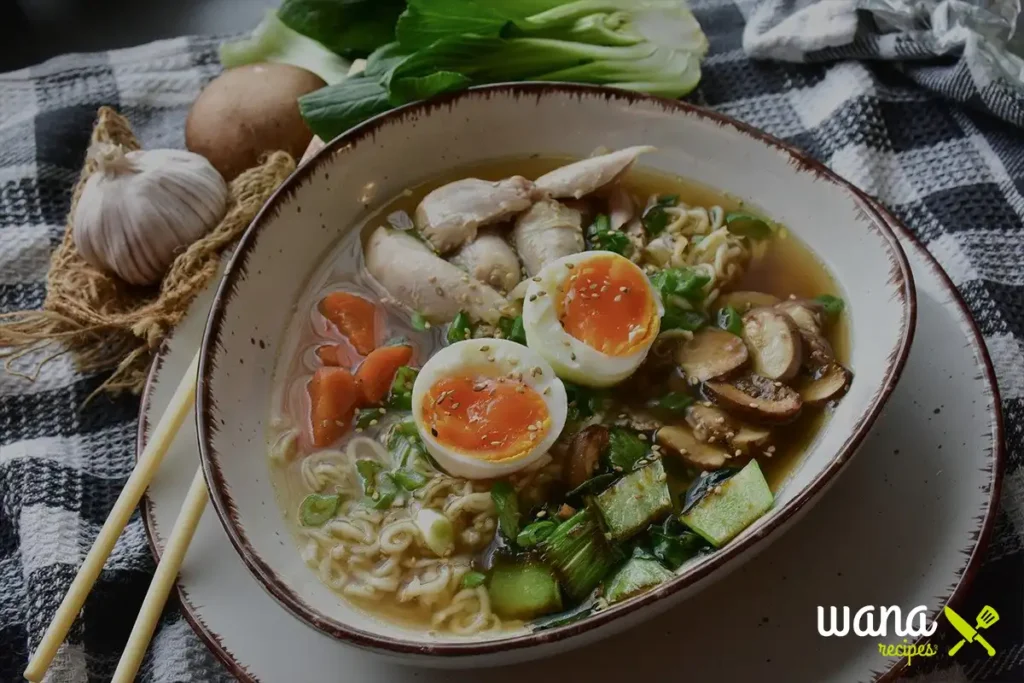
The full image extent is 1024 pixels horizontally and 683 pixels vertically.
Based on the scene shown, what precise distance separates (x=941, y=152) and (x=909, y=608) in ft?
5.94

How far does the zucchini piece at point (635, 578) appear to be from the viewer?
2.00 meters

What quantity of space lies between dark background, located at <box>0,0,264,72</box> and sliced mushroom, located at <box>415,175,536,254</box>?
1.80 meters

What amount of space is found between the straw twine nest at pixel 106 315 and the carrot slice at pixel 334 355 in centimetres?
47

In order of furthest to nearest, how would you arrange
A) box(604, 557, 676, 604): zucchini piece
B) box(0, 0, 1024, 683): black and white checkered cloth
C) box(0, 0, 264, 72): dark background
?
box(0, 0, 264, 72): dark background, box(0, 0, 1024, 683): black and white checkered cloth, box(604, 557, 676, 604): zucchini piece

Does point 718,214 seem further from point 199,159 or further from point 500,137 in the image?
point 199,159

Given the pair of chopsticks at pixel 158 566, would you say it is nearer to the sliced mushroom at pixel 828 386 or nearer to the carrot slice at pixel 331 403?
the carrot slice at pixel 331 403

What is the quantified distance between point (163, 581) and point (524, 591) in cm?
89

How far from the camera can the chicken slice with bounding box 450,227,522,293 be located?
109 inches

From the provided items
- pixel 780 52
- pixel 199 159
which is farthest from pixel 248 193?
pixel 780 52

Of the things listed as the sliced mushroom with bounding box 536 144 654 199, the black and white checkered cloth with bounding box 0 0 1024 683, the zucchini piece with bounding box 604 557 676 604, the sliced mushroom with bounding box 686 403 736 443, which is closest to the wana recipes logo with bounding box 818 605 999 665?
the black and white checkered cloth with bounding box 0 0 1024 683

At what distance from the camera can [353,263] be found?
2.87 metres

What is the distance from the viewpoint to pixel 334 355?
2.64 m

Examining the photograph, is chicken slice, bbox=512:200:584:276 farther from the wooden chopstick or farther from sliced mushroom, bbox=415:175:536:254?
the wooden chopstick

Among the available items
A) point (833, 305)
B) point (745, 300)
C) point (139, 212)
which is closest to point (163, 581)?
point (139, 212)
